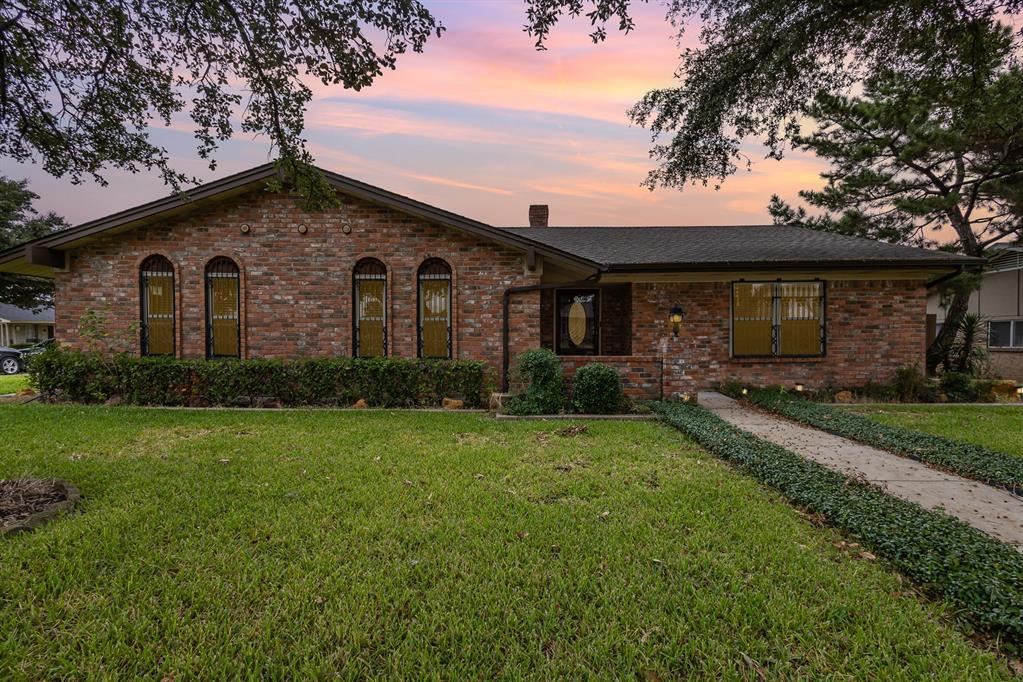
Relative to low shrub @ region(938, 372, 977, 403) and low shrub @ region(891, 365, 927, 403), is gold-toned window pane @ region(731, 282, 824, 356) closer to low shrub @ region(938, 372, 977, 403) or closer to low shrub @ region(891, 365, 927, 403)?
low shrub @ region(891, 365, 927, 403)

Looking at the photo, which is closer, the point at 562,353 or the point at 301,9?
the point at 301,9

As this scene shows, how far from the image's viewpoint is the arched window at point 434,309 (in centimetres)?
979

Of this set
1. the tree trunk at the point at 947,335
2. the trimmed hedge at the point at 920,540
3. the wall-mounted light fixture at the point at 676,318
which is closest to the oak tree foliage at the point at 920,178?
the tree trunk at the point at 947,335

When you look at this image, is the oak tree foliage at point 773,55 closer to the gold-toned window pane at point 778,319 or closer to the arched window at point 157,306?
the gold-toned window pane at point 778,319

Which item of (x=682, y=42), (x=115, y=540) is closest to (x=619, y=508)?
(x=115, y=540)

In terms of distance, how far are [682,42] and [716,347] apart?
237 inches

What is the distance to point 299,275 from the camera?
31.6 feet

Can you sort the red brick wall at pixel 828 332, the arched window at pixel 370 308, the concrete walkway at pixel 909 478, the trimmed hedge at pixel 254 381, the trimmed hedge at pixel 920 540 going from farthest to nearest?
1. the red brick wall at pixel 828 332
2. the arched window at pixel 370 308
3. the trimmed hedge at pixel 254 381
4. the concrete walkway at pixel 909 478
5. the trimmed hedge at pixel 920 540

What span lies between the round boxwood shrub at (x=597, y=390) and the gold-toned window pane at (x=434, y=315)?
10.6 feet

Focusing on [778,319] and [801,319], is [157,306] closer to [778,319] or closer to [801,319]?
[778,319]

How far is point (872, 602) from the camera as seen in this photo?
2555 mm

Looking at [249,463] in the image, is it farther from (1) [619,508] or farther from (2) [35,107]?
(2) [35,107]

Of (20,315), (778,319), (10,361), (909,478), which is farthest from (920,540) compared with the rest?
(20,315)

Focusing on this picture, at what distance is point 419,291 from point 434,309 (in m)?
0.50
